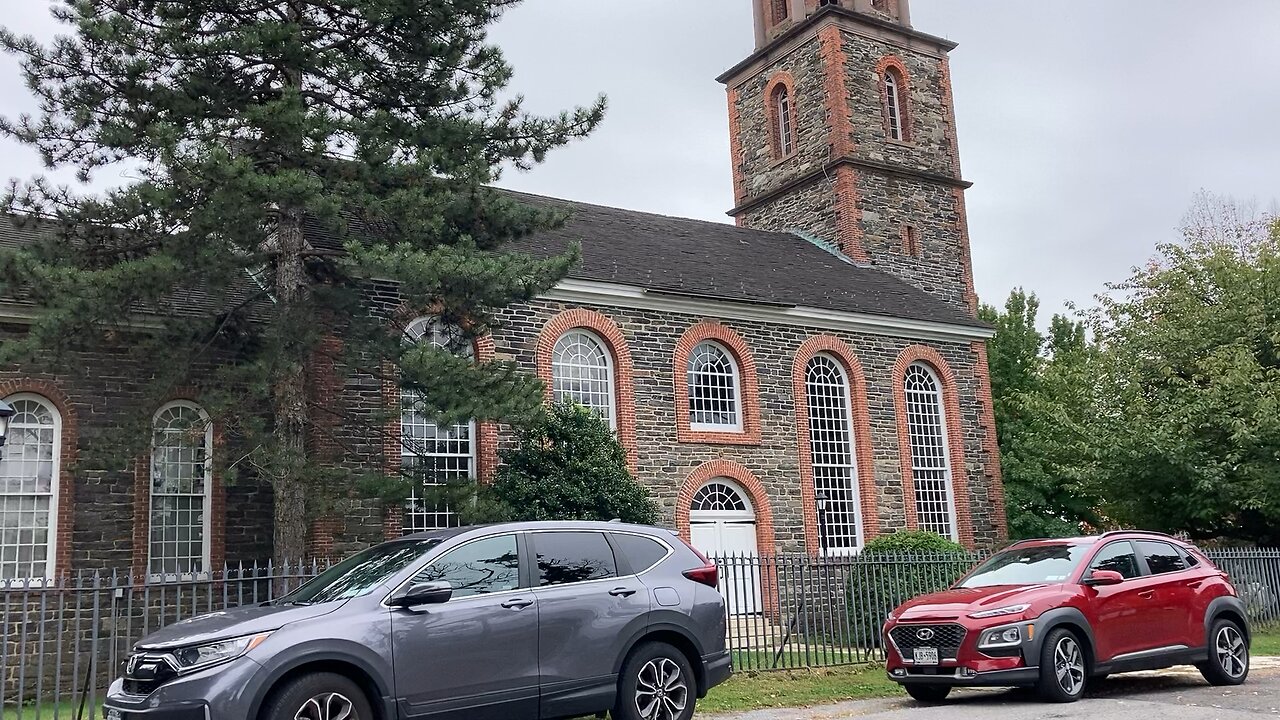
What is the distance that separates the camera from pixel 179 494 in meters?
16.8

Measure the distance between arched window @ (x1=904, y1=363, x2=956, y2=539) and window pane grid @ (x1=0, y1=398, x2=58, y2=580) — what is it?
16736mm

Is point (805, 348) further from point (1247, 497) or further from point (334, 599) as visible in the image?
point (334, 599)

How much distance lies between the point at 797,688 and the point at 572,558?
503 cm

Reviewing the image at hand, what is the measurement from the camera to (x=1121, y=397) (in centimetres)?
2433

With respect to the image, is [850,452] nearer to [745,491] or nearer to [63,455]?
[745,491]

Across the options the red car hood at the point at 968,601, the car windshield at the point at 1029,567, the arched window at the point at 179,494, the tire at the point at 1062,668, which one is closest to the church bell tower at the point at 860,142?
the car windshield at the point at 1029,567

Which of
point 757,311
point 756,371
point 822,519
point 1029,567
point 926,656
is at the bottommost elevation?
point 926,656

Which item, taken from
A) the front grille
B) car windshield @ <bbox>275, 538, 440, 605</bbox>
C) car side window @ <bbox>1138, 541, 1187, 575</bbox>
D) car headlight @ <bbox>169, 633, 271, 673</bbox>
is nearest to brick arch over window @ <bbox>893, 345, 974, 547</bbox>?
car side window @ <bbox>1138, 541, 1187, 575</bbox>

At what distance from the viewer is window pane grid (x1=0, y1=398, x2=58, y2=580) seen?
15.4 metres

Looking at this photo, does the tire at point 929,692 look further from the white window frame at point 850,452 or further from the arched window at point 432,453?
the white window frame at point 850,452

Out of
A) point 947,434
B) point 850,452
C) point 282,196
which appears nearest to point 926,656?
point 282,196

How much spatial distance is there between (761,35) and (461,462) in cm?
1867

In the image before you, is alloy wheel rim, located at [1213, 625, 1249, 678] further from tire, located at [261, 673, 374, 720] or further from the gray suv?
tire, located at [261, 673, 374, 720]

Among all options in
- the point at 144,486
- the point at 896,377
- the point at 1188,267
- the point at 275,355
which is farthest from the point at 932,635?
the point at 1188,267
